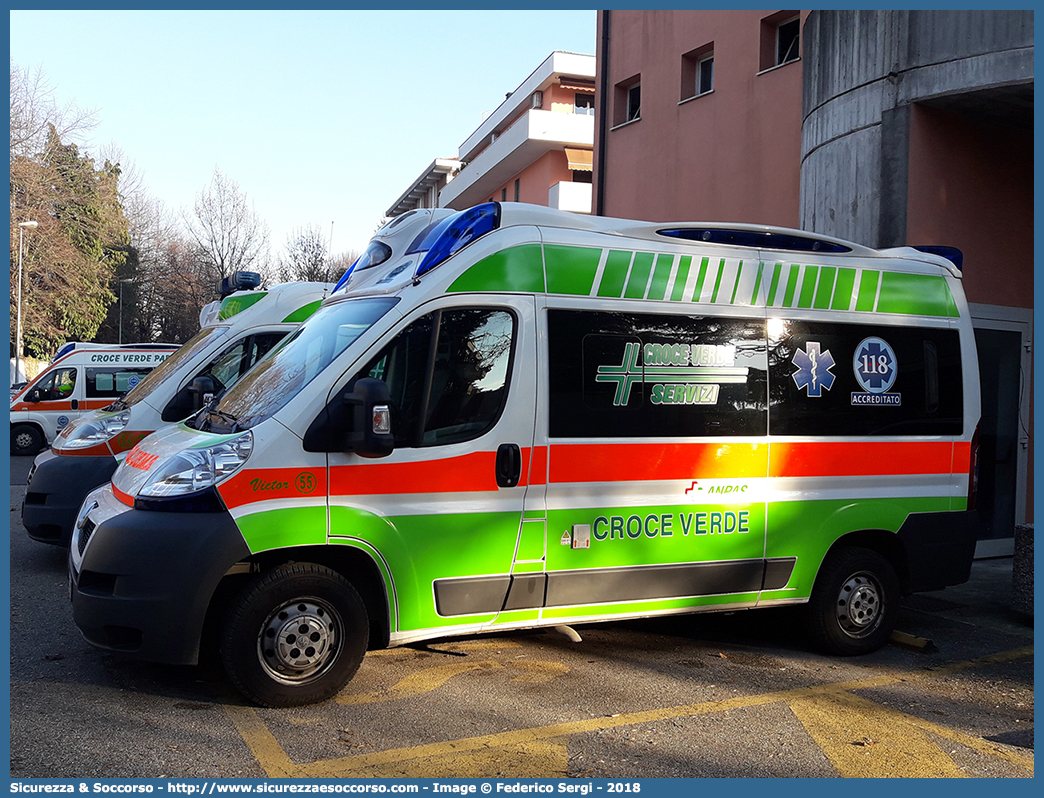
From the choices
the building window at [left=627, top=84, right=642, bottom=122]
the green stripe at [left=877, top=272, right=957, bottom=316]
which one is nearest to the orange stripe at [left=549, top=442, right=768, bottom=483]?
the green stripe at [left=877, top=272, right=957, bottom=316]

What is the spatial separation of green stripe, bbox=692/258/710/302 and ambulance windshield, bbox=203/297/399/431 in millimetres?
1829

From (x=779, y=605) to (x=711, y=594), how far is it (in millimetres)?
549

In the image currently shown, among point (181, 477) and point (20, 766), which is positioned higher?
point (181, 477)

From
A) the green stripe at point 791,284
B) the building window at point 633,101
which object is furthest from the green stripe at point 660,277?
the building window at point 633,101

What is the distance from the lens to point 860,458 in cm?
606

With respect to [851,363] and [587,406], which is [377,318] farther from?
[851,363]

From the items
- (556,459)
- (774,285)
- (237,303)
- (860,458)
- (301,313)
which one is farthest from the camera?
(237,303)

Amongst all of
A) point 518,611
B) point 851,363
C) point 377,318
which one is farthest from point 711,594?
point 377,318

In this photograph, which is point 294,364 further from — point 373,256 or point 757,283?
point 757,283

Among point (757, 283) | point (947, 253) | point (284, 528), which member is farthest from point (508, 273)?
point (947, 253)

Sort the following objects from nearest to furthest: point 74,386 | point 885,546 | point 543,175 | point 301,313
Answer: point 885,546 < point 301,313 < point 74,386 < point 543,175

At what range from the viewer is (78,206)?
4472 centimetres

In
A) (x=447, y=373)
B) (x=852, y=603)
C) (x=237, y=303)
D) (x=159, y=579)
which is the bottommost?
(x=852, y=603)

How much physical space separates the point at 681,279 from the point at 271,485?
267cm
